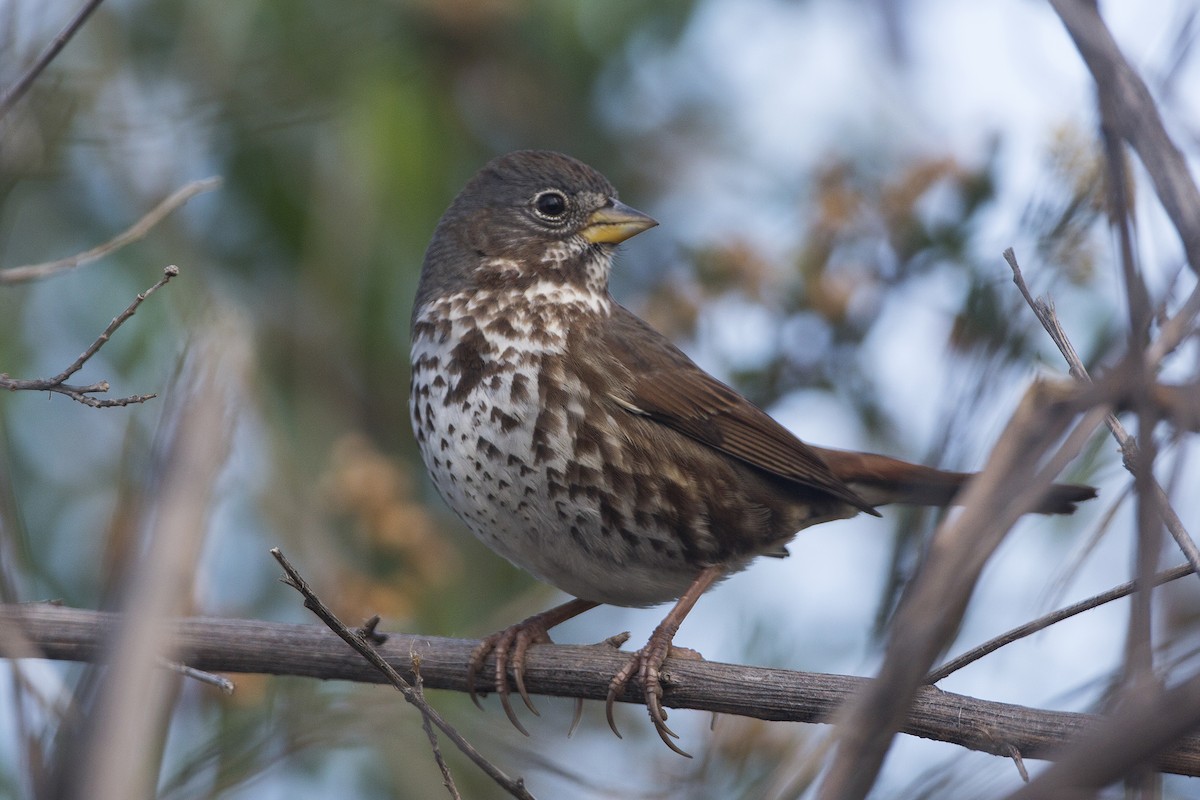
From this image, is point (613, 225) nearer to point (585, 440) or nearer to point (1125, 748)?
point (585, 440)

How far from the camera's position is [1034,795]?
1264 mm

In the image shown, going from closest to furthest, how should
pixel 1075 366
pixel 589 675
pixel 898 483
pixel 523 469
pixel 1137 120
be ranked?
pixel 1137 120 → pixel 1075 366 → pixel 589 675 → pixel 523 469 → pixel 898 483

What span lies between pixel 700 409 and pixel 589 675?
122 cm

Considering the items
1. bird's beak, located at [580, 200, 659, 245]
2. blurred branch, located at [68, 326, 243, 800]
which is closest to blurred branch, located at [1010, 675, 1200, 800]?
blurred branch, located at [68, 326, 243, 800]

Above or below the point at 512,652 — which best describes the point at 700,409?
above

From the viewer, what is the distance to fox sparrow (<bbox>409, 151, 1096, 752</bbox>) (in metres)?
4.36

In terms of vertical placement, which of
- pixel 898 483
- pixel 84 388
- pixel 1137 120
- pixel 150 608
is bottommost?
pixel 150 608

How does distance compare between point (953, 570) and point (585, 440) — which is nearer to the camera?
point (953, 570)

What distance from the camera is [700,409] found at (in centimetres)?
482

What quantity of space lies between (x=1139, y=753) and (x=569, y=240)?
4.05 m

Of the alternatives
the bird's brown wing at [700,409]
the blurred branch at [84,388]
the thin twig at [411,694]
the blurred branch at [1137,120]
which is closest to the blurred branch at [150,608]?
the thin twig at [411,694]

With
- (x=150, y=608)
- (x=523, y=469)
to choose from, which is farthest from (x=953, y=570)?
(x=523, y=469)

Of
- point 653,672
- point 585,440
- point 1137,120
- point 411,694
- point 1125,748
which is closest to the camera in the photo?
point 1125,748

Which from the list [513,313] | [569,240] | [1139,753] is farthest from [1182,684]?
[569,240]
